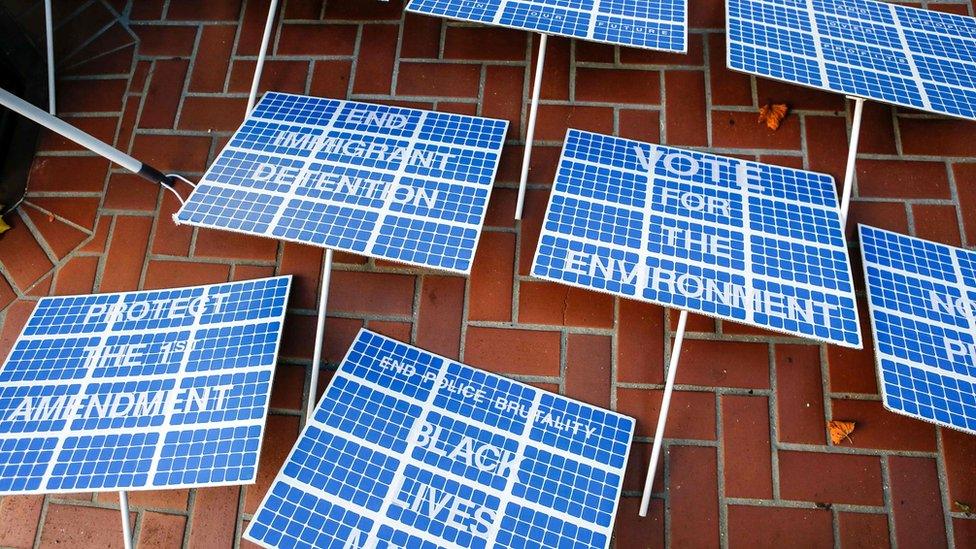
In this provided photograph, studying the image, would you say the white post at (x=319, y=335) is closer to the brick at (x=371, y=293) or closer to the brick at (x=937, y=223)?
the brick at (x=371, y=293)

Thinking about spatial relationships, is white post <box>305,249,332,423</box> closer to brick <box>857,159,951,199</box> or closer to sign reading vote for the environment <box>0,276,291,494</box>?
sign reading vote for the environment <box>0,276,291,494</box>

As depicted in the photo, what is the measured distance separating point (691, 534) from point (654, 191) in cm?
79

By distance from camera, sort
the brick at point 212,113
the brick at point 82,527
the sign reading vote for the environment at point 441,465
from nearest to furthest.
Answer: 1. the sign reading vote for the environment at point 441,465
2. the brick at point 82,527
3. the brick at point 212,113

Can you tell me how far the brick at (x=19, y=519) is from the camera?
144 cm

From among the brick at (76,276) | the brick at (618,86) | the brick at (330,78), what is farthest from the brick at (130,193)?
the brick at (618,86)

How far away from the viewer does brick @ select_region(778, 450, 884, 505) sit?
4.48 feet

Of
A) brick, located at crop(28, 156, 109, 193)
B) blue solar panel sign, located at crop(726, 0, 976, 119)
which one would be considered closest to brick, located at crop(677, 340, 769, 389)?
blue solar panel sign, located at crop(726, 0, 976, 119)

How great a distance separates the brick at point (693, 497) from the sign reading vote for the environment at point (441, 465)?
0.18 meters

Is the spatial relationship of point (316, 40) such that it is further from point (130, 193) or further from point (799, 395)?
point (799, 395)

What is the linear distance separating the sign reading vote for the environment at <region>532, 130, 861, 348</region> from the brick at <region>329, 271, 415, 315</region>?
1.36 feet

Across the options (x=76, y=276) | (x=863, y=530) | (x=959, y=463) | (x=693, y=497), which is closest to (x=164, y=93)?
(x=76, y=276)

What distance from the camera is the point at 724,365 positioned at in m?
1.47

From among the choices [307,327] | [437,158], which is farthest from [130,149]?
[437,158]

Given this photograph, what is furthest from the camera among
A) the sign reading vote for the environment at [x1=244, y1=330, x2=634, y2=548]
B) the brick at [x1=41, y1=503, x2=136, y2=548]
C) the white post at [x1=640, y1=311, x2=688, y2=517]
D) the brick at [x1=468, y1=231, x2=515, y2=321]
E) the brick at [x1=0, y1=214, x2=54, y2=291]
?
the brick at [x1=0, y1=214, x2=54, y2=291]
